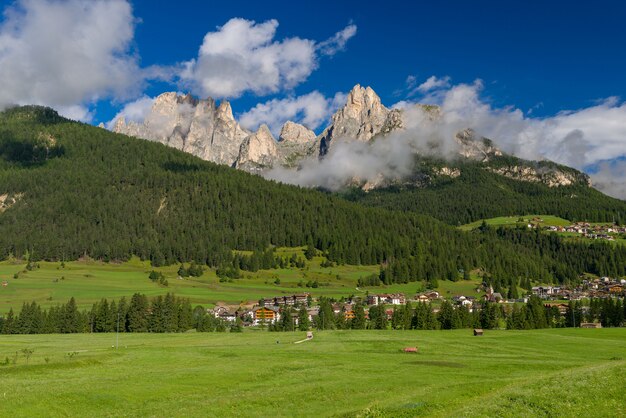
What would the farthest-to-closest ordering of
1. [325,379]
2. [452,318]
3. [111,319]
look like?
[111,319] < [452,318] < [325,379]

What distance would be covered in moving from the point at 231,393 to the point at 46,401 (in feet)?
49.0

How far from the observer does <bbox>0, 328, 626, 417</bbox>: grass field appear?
30656 millimetres

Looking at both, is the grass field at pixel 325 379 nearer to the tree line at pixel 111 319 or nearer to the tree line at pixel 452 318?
the tree line at pixel 111 319

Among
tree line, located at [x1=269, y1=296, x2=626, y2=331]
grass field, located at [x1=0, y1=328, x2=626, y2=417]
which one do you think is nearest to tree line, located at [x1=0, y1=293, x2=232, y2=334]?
tree line, located at [x1=269, y1=296, x2=626, y2=331]

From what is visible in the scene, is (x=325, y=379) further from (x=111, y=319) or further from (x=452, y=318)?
(x=111, y=319)

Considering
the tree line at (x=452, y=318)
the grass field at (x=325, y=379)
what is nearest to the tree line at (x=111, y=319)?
the tree line at (x=452, y=318)

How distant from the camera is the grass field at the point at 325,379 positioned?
101 feet

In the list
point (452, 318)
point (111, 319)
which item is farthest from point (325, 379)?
point (111, 319)

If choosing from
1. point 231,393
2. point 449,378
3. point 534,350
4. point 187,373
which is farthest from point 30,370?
point 534,350

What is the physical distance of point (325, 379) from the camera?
5272 cm

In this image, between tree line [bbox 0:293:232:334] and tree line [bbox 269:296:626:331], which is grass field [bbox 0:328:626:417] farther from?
tree line [bbox 269:296:626:331]

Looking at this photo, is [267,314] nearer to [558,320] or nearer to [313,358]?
[558,320]

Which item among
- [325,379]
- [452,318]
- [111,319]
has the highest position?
[325,379]

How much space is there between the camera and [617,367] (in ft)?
114
